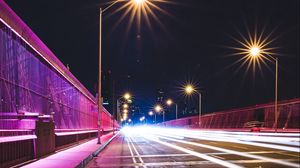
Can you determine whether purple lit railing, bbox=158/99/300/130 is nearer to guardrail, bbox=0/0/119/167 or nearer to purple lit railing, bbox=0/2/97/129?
purple lit railing, bbox=0/2/97/129

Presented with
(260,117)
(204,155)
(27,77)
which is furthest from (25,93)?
(260,117)

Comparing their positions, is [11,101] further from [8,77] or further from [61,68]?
[61,68]

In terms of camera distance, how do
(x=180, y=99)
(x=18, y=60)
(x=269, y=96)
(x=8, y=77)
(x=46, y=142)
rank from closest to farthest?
1. (x=8, y=77)
2. (x=18, y=60)
3. (x=46, y=142)
4. (x=269, y=96)
5. (x=180, y=99)

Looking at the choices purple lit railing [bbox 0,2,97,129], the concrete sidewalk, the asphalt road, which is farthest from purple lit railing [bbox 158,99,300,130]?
the concrete sidewalk

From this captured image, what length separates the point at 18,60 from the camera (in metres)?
15.7

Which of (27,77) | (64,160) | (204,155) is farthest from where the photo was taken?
(204,155)

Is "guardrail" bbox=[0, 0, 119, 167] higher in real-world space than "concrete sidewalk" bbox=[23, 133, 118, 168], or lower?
higher

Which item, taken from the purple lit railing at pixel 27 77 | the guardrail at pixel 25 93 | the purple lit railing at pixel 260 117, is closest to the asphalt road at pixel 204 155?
the guardrail at pixel 25 93

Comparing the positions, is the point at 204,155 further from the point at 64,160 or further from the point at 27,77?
the point at 27,77

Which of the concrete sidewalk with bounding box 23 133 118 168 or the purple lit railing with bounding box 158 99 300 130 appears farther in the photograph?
the purple lit railing with bounding box 158 99 300 130

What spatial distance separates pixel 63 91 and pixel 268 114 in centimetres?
3803

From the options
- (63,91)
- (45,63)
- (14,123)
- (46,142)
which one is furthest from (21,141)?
(63,91)

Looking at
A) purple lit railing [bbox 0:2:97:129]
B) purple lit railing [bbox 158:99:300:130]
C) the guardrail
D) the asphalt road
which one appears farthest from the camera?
purple lit railing [bbox 158:99:300:130]

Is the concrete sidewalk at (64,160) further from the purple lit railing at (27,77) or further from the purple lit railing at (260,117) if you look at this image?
the purple lit railing at (260,117)
